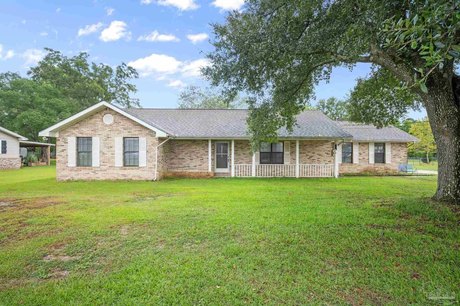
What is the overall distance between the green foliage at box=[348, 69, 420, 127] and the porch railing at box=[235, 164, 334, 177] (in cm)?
429

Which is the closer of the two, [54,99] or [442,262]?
[442,262]

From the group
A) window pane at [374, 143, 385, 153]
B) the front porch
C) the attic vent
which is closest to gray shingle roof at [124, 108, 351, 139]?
the front porch

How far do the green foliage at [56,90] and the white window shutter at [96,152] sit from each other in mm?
21775

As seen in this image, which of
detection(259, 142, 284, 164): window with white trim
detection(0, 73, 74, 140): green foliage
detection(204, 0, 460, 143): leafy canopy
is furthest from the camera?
detection(0, 73, 74, 140): green foliage

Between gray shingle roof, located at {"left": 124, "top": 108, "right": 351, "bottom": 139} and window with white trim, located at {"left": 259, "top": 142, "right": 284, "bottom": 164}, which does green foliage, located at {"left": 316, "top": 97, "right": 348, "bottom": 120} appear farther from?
window with white trim, located at {"left": 259, "top": 142, "right": 284, "bottom": 164}

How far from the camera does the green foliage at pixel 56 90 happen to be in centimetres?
3061

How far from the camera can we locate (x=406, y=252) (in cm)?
401

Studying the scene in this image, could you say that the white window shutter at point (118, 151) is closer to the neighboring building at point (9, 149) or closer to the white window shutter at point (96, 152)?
the white window shutter at point (96, 152)

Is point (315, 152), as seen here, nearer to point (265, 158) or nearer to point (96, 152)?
point (265, 158)

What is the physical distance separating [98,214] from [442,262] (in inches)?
264

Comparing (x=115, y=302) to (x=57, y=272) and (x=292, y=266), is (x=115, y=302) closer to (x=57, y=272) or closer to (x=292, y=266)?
(x=57, y=272)

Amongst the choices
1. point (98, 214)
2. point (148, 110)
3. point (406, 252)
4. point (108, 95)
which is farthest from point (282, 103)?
point (108, 95)

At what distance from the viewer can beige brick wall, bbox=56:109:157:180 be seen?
1325 centimetres

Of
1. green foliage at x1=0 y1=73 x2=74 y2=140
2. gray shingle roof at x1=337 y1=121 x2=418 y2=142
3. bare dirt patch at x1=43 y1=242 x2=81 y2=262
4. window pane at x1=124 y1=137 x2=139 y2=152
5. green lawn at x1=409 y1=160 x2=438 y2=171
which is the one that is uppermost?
green foliage at x1=0 y1=73 x2=74 y2=140
